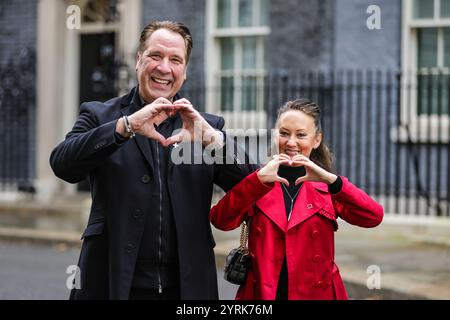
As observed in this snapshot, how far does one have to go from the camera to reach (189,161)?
2.81m

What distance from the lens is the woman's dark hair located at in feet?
10.4

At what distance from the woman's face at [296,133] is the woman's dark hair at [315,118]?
31 millimetres

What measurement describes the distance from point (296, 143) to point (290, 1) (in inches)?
351

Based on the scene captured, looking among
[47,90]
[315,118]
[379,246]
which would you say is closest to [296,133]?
[315,118]

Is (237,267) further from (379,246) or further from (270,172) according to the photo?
(379,246)

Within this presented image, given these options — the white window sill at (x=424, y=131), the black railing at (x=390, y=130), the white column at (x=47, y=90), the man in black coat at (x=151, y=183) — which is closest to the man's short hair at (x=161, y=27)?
the man in black coat at (x=151, y=183)

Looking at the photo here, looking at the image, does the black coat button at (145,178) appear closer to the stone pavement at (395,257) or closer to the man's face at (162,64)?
the man's face at (162,64)

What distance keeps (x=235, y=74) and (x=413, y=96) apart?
9.81 ft

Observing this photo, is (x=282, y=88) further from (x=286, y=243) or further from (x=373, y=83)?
(x=286, y=243)

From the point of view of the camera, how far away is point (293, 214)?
299 cm
